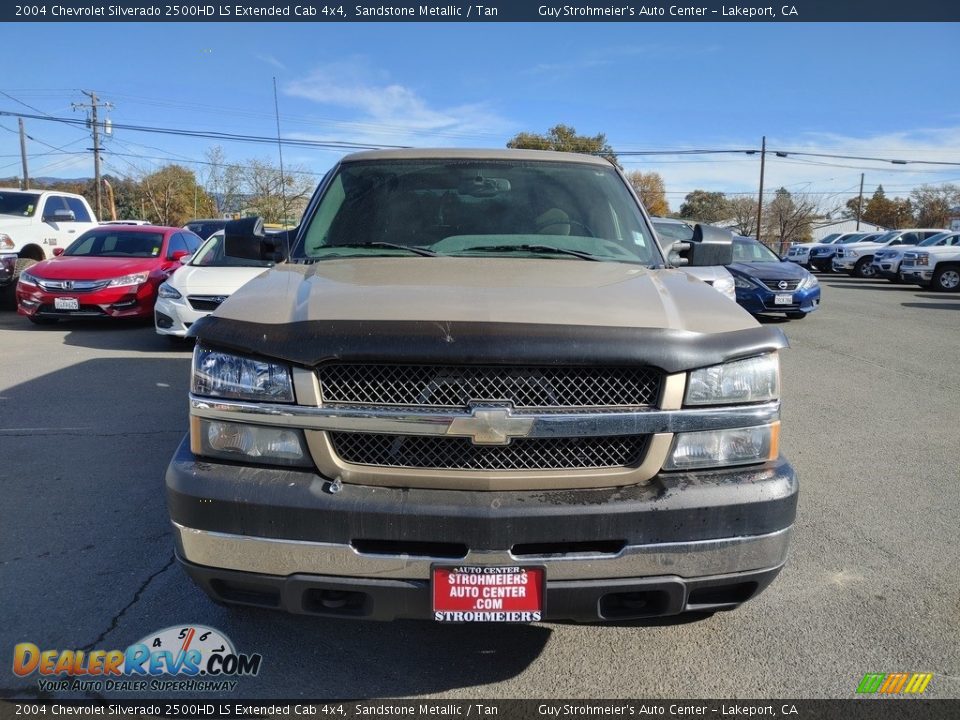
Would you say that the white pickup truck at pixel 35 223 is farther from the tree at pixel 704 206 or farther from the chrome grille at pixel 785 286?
the tree at pixel 704 206

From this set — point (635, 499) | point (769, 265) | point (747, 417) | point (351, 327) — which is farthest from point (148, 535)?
point (769, 265)

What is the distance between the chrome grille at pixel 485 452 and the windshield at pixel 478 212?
127 centimetres

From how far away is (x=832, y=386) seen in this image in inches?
291

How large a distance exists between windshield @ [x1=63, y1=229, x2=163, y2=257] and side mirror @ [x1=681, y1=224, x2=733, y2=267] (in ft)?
32.9

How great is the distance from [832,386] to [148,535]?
22.0ft

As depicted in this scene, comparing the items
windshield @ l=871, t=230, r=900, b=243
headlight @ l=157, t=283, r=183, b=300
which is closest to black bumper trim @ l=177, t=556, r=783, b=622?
headlight @ l=157, t=283, r=183, b=300

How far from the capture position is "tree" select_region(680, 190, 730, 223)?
84.6m

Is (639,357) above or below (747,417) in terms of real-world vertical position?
above

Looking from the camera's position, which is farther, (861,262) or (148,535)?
(861,262)

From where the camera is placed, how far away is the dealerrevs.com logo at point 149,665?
2.45m

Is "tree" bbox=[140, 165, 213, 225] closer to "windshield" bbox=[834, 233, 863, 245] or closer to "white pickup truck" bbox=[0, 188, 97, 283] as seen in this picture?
"white pickup truck" bbox=[0, 188, 97, 283]

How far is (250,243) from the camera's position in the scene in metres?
3.51

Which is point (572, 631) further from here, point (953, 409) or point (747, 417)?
point (953, 409)

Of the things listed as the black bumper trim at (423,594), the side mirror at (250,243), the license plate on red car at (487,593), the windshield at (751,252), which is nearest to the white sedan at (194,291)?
the side mirror at (250,243)
